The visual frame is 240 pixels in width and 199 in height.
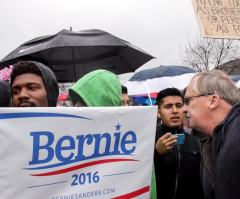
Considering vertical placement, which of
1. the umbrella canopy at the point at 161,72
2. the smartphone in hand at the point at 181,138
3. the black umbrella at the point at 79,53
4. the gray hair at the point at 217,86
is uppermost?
the black umbrella at the point at 79,53

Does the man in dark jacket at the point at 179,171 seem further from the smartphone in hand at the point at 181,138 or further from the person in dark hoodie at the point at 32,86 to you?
the person in dark hoodie at the point at 32,86

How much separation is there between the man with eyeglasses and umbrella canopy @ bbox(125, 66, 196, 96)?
3.20 meters

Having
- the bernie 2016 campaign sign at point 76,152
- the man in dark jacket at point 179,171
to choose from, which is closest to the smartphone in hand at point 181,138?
the man in dark jacket at point 179,171

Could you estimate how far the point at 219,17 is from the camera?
209 inches

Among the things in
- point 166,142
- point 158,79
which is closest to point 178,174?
point 166,142

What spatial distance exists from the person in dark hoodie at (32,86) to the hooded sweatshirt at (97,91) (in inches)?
6.1

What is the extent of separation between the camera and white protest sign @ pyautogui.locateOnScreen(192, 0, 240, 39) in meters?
5.18

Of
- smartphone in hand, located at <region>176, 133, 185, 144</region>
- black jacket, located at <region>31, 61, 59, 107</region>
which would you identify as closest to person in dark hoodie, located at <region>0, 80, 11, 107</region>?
black jacket, located at <region>31, 61, 59, 107</region>

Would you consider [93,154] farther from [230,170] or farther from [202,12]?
[202,12]

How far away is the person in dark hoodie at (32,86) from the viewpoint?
233 centimetres

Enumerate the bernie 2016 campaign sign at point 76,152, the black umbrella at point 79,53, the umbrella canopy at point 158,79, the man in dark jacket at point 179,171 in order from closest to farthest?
the bernie 2016 campaign sign at point 76,152 < the man in dark jacket at point 179,171 < the black umbrella at point 79,53 < the umbrella canopy at point 158,79

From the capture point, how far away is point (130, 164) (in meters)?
2.21

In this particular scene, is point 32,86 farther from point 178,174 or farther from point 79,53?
point 79,53

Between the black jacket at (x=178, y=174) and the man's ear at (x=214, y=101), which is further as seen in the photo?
the black jacket at (x=178, y=174)
